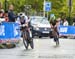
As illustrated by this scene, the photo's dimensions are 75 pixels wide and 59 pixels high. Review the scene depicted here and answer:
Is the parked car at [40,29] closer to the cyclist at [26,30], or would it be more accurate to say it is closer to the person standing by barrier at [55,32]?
the person standing by barrier at [55,32]

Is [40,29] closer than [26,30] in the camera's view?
No

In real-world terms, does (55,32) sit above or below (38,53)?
below

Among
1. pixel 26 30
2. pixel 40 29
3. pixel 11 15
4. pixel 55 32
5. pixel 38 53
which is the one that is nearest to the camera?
pixel 38 53

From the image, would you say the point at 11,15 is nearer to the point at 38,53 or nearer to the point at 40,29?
the point at 38,53

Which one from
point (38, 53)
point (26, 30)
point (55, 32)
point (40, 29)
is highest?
point (26, 30)

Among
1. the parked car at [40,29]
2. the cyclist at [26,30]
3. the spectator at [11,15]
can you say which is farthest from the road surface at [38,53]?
the parked car at [40,29]

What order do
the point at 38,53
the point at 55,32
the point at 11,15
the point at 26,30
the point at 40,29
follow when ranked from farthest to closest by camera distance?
the point at 40,29 < the point at 55,32 < the point at 11,15 < the point at 26,30 < the point at 38,53

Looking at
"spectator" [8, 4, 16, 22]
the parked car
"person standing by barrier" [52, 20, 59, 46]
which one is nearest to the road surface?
"spectator" [8, 4, 16, 22]

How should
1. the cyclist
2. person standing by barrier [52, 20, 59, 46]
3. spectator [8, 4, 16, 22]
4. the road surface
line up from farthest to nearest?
person standing by barrier [52, 20, 59, 46], spectator [8, 4, 16, 22], the cyclist, the road surface

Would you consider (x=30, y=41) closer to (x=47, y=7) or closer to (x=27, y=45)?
(x=27, y=45)

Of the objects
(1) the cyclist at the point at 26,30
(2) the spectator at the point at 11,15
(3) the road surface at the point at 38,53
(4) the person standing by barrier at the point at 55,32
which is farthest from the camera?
(4) the person standing by barrier at the point at 55,32

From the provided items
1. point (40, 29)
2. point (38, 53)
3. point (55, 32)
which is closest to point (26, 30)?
point (38, 53)

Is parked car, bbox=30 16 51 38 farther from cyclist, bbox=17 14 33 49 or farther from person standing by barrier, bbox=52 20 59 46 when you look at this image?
cyclist, bbox=17 14 33 49

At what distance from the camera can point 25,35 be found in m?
18.3
